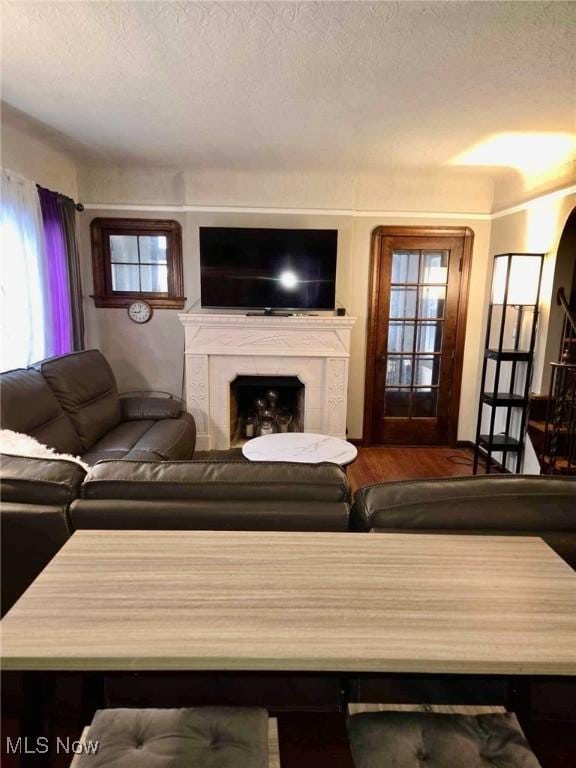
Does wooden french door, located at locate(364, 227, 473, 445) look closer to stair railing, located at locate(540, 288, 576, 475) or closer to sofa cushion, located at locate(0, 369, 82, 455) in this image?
stair railing, located at locate(540, 288, 576, 475)

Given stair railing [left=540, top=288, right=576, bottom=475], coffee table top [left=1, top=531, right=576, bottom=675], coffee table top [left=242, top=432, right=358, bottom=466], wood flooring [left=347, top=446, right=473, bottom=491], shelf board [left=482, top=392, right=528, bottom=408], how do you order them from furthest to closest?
wood flooring [left=347, top=446, right=473, bottom=491]
shelf board [left=482, top=392, right=528, bottom=408]
stair railing [left=540, top=288, right=576, bottom=475]
coffee table top [left=242, top=432, right=358, bottom=466]
coffee table top [left=1, top=531, right=576, bottom=675]

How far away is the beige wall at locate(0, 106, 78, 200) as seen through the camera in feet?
9.82

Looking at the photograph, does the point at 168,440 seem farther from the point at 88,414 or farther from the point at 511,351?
the point at 511,351

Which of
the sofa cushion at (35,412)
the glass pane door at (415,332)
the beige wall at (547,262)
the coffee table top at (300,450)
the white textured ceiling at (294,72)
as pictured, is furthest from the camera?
the glass pane door at (415,332)

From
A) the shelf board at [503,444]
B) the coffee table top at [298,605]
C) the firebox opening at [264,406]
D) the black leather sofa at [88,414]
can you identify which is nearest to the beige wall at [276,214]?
the firebox opening at [264,406]

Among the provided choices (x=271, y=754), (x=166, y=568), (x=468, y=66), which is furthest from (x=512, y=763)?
(x=468, y=66)

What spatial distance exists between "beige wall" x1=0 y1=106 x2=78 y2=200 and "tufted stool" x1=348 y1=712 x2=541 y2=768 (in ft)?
11.4

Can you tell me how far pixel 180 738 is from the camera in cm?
93

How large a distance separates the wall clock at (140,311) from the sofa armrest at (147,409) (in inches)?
35.6

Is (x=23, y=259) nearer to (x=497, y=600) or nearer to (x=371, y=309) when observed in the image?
(x=371, y=309)

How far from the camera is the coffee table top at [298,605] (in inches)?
29.5

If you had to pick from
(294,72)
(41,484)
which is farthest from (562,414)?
(41,484)

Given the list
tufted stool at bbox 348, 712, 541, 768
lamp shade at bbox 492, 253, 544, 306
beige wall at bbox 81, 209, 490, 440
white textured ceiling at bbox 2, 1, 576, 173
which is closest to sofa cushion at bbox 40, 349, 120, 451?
beige wall at bbox 81, 209, 490, 440

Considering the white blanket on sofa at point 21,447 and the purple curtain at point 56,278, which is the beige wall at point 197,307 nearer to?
the purple curtain at point 56,278
